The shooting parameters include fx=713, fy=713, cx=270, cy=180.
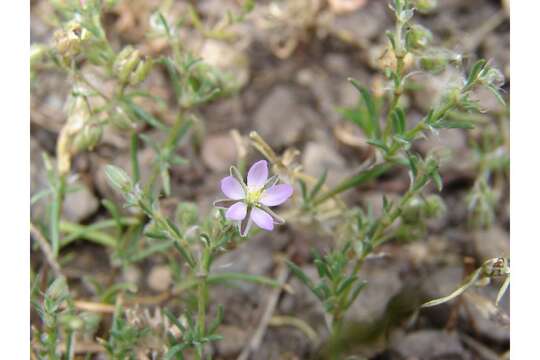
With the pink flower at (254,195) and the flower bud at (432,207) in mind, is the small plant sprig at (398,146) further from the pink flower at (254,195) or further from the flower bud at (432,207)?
the pink flower at (254,195)

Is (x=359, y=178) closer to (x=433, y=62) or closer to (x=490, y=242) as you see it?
(x=433, y=62)

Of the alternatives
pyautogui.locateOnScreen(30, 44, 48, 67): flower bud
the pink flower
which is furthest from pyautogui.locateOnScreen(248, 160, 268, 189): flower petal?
pyautogui.locateOnScreen(30, 44, 48, 67): flower bud

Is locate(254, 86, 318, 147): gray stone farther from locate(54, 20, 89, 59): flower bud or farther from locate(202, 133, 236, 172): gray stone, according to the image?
locate(54, 20, 89, 59): flower bud

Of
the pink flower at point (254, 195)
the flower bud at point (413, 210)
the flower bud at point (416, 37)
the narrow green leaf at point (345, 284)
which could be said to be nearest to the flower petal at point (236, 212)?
the pink flower at point (254, 195)

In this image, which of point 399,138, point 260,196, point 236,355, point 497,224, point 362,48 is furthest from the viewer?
point 362,48

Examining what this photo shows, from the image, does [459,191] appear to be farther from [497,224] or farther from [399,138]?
[399,138]

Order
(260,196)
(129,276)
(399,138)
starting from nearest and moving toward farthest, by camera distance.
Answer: (260,196) → (399,138) → (129,276)

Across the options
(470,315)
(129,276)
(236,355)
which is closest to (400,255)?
(470,315)
